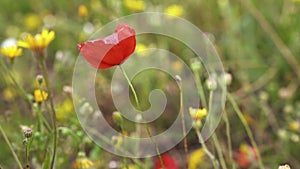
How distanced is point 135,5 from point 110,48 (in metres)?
0.86

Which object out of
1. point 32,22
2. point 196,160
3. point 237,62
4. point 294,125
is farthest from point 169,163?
point 32,22

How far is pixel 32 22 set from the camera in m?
2.12

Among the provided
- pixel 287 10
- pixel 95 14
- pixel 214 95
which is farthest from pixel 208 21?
pixel 214 95

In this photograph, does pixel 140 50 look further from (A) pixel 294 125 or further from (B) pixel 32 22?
(B) pixel 32 22

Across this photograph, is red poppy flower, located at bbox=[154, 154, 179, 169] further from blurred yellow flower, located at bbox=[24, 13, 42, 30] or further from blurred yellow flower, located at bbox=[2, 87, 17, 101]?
blurred yellow flower, located at bbox=[24, 13, 42, 30]

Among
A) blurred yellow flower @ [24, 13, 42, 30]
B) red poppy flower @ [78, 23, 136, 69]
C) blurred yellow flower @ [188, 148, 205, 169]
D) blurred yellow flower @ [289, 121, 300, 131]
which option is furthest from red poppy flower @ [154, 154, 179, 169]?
blurred yellow flower @ [24, 13, 42, 30]

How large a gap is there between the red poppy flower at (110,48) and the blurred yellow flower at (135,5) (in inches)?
32.2

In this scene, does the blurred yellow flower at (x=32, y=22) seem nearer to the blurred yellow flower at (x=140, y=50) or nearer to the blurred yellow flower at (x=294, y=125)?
the blurred yellow flower at (x=140, y=50)

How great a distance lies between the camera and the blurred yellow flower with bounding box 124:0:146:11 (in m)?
1.70

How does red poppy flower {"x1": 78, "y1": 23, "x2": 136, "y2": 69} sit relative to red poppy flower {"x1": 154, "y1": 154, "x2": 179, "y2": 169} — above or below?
below

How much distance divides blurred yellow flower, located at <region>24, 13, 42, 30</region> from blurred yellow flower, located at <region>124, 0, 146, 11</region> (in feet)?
1.65

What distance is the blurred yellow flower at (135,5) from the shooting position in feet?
5.59

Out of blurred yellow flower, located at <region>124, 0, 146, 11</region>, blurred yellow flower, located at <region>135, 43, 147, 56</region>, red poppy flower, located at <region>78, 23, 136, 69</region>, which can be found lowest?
red poppy flower, located at <region>78, 23, 136, 69</region>

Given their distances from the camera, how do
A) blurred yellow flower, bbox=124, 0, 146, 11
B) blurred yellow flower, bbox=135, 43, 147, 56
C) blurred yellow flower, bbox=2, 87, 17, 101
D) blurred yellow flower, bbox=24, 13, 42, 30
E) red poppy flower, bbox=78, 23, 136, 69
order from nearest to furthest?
red poppy flower, bbox=78, 23, 136, 69, blurred yellow flower, bbox=2, 87, 17, 101, blurred yellow flower, bbox=135, 43, 147, 56, blurred yellow flower, bbox=124, 0, 146, 11, blurred yellow flower, bbox=24, 13, 42, 30
